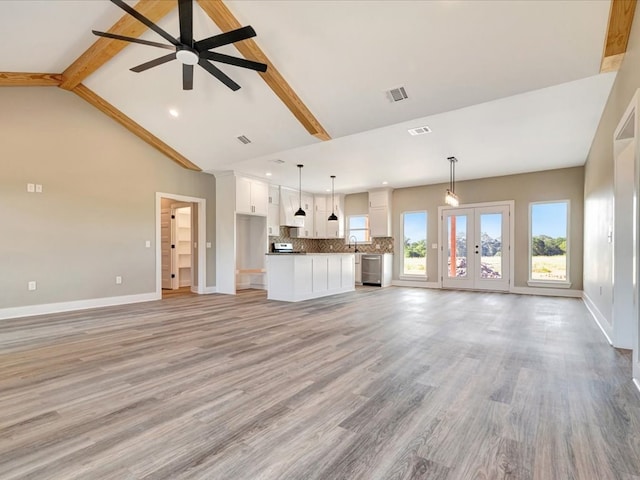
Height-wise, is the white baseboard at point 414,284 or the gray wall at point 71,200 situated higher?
the gray wall at point 71,200

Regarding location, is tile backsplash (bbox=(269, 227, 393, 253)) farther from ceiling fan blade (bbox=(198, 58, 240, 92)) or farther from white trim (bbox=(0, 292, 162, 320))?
ceiling fan blade (bbox=(198, 58, 240, 92))

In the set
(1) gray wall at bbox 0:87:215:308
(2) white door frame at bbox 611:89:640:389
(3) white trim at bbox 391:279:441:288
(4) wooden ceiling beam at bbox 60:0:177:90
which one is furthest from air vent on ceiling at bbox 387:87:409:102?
(3) white trim at bbox 391:279:441:288

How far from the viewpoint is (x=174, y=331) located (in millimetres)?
4023

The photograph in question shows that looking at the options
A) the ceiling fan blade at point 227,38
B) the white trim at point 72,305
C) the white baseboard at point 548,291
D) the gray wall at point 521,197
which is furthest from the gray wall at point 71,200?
the white baseboard at point 548,291

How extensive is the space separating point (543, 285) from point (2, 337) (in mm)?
9616

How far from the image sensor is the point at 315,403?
2.14 metres

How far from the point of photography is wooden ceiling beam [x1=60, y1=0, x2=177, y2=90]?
11.8 feet

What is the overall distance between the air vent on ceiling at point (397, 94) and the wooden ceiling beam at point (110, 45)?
271 centimetres

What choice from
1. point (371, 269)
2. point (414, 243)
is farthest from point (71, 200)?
point (414, 243)

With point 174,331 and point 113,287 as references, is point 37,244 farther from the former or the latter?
point 174,331

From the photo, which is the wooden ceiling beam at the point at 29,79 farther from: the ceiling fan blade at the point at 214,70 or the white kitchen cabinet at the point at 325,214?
the white kitchen cabinet at the point at 325,214

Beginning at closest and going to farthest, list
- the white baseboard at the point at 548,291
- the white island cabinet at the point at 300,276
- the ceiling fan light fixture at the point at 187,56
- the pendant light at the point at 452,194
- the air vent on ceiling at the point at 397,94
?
the ceiling fan light fixture at the point at 187,56
the air vent on ceiling at the point at 397,94
the white island cabinet at the point at 300,276
the pendant light at the point at 452,194
the white baseboard at the point at 548,291

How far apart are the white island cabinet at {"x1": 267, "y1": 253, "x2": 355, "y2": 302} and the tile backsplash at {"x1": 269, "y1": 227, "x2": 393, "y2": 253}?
246cm

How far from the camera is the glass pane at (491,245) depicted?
7.90m
